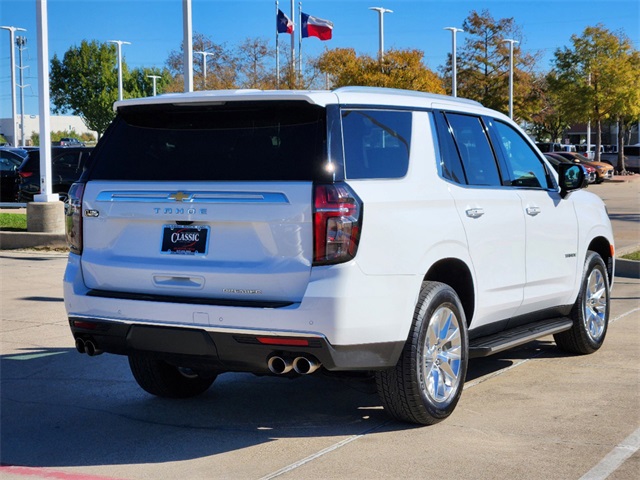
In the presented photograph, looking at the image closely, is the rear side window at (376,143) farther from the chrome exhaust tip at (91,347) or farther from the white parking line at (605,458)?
the chrome exhaust tip at (91,347)

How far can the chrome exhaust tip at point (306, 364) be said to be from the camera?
5.00 m

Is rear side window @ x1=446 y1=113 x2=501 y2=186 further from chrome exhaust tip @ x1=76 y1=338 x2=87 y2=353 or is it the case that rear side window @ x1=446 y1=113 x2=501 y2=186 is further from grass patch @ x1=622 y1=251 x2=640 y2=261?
grass patch @ x1=622 y1=251 x2=640 y2=261

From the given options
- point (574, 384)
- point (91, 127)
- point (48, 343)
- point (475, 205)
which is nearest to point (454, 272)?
point (475, 205)

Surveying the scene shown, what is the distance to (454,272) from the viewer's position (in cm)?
598

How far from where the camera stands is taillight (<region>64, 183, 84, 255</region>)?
5602 millimetres

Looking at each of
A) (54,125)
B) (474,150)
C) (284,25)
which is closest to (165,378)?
(474,150)

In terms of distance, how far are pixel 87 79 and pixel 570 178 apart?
80.7 meters

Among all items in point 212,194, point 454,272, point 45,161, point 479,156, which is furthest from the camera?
point 45,161

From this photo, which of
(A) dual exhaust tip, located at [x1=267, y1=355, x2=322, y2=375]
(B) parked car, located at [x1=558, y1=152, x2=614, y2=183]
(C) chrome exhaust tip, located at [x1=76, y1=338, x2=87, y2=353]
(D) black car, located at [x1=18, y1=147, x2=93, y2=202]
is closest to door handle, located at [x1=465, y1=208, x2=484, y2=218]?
(A) dual exhaust tip, located at [x1=267, y1=355, x2=322, y2=375]

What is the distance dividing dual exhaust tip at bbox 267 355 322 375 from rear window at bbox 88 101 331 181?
3.14 ft

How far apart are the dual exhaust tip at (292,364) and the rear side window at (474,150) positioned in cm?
182

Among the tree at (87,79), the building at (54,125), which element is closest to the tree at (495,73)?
the tree at (87,79)

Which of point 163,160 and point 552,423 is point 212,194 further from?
point 552,423

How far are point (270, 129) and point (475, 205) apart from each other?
158 cm
